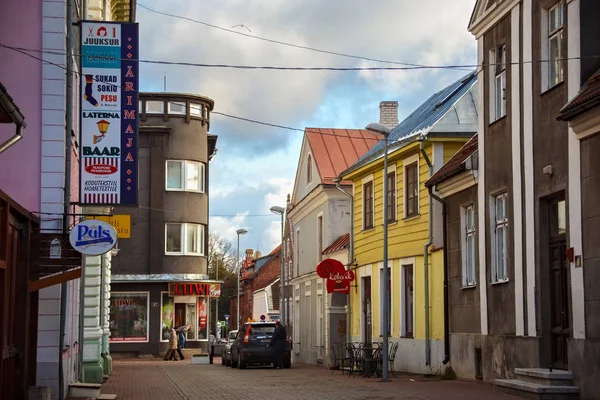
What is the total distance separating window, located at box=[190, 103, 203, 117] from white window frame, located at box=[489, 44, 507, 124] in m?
32.8

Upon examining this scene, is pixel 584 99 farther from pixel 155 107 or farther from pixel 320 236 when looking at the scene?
pixel 155 107

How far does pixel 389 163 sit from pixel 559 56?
1290 cm

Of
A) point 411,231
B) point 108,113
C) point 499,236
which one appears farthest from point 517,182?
point 411,231

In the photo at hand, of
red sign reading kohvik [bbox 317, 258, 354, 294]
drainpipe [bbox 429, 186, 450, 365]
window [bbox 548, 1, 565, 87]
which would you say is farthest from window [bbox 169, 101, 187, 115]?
window [bbox 548, 1, 565, 87]

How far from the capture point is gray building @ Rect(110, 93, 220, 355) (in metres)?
51.3

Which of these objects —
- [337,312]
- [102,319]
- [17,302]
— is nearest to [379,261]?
[337,312]

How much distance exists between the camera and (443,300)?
24875 mm

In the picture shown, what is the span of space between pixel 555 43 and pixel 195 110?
36.3 m

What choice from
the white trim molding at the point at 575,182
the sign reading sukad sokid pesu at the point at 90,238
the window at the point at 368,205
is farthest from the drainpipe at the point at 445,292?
the sign reading sukad sokid pesu at the point at 90,238

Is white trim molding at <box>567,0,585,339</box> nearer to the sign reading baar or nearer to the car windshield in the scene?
the car windshield

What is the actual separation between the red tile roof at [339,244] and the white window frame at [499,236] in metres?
14.8

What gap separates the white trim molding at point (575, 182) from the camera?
15836 millimetres

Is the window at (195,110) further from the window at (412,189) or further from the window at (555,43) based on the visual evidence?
the window at (555,43)

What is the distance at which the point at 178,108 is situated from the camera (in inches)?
2058
